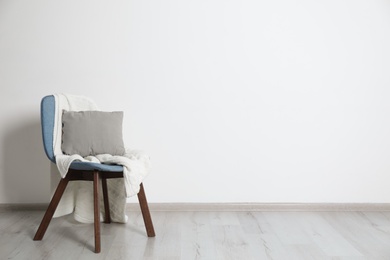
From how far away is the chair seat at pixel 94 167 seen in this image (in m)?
3.02

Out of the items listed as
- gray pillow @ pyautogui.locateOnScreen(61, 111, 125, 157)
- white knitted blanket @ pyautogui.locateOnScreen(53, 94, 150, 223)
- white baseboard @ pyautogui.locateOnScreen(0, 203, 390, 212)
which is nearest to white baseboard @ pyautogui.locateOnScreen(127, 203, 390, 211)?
white baseboard @ pyautogui.locateOnScreen(0, 203, 390, 212)

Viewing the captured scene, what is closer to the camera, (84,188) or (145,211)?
(145,211)

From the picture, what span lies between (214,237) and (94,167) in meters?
0.85

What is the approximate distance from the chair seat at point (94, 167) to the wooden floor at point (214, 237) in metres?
0.44

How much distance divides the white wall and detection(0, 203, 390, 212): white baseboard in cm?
5

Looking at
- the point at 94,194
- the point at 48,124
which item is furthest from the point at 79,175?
the point at 48,124

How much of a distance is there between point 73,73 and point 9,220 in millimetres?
1111

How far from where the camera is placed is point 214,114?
3.94m

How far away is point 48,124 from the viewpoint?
3.31 m

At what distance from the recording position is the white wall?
389 cm

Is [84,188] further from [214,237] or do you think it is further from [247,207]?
[247,207]

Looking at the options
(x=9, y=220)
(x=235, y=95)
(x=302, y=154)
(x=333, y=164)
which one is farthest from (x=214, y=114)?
(x=9, y=220)

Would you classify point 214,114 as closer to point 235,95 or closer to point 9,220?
point 235,95

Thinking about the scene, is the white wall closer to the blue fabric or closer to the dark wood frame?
the blue fabric
